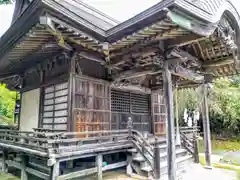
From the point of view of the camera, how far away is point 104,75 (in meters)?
7.09

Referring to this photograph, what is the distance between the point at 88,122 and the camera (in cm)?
627

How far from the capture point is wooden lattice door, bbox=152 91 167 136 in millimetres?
9180

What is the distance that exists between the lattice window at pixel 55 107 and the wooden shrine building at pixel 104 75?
0.11 ft

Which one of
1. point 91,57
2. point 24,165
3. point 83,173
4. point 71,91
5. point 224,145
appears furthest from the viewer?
point 224,145

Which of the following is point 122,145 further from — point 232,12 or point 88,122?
point 232,12

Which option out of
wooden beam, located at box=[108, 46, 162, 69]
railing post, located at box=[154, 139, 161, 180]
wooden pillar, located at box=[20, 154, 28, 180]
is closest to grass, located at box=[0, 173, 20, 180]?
wooden pillar, located at box=[20, 154, 28, 180]

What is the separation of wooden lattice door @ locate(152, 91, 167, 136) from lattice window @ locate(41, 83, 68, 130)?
14.5ft

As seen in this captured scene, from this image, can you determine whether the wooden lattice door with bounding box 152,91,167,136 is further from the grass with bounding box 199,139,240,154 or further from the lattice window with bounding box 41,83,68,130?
the grass with bounding box 199,139,240,154

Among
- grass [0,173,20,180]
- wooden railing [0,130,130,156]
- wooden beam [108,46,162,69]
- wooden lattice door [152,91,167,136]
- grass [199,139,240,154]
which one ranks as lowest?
grass [199,139,240,154]

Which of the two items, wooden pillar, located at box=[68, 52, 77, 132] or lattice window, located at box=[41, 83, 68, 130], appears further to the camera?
lattice window, located at box=[41, 83, 68, 130]

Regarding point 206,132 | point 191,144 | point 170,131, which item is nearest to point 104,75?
point 170,131

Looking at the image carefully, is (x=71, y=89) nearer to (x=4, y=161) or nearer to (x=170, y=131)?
(x=170, y=131)

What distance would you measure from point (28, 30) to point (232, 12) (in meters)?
4.88

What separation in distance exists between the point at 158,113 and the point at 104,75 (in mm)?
3723
